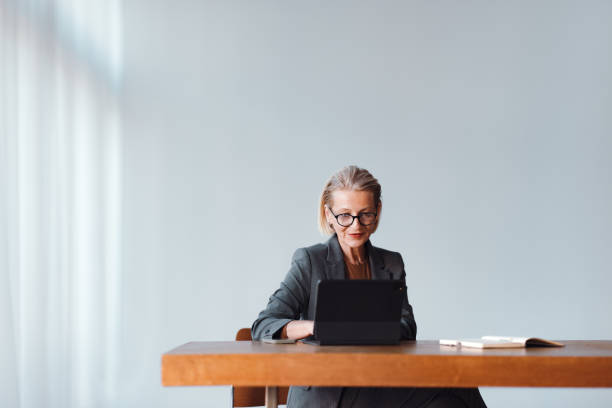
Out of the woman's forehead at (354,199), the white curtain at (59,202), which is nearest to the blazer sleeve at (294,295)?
the woman's forehead at (354,199)

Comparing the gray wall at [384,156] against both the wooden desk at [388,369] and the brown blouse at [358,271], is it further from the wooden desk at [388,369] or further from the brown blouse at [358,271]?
the wooden desk at [388,369]

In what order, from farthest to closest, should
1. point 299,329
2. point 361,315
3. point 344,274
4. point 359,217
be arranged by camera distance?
point 344,274 → point 359,217 → point 299,329 → point 361,315

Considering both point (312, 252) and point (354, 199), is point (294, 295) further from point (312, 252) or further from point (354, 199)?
point (354, 199)

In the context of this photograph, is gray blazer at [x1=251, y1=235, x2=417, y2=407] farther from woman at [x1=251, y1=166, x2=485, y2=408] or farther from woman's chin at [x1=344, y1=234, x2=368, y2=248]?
woman's chin at [x1=344, y1=234, x2=368, y2=248]

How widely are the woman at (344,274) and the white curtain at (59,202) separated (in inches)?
52.2

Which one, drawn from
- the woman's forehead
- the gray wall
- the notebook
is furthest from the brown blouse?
the gray wall

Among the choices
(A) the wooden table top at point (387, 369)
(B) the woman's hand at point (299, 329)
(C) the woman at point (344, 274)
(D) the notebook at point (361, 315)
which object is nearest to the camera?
(A) the wooden table top at point (387, 369)

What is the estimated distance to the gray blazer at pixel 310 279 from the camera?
246 cm

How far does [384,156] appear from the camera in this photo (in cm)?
495

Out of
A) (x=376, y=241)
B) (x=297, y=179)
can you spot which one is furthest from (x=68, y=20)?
(x=376, y=241)

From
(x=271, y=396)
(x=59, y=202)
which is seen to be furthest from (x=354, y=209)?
(x=59, y=202)

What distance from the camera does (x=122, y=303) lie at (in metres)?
4.79

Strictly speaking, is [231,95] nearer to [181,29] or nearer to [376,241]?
[181,29]

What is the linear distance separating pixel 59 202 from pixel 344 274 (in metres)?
1.87
